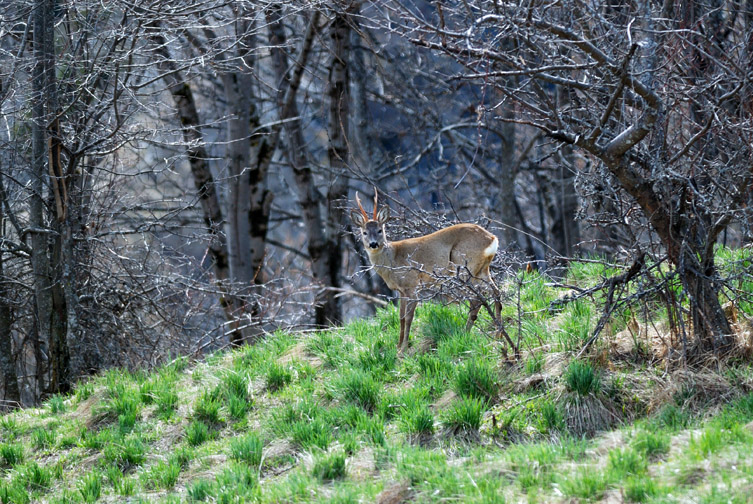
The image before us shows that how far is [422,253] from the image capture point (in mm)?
8453

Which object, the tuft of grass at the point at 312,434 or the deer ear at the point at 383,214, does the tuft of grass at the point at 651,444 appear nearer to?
the tuft of grass at the point at 312,434

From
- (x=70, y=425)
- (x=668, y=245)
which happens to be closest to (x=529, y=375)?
(x=668, y=245)

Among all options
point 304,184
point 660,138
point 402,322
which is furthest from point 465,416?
point 304,184

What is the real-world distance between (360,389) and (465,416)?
1.07 meters

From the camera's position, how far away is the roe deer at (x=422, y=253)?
26.1 ft

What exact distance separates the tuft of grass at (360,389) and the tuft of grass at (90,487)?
6.33ft

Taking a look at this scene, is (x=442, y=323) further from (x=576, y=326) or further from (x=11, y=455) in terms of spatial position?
(x=11, y=455)

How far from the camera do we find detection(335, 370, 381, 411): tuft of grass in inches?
257

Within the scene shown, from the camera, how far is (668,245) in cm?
600

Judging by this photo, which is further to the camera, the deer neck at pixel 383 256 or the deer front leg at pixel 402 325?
the deer neck at pixel 383 256

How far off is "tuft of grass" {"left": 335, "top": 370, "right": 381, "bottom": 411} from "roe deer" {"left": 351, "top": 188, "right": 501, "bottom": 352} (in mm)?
909

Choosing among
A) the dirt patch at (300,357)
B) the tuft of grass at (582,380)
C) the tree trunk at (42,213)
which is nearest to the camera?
the tuft of grass at (582,380)

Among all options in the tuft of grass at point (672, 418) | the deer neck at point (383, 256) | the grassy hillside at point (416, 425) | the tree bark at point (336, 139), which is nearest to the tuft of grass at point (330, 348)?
the grassy hillside at point (416, 425)

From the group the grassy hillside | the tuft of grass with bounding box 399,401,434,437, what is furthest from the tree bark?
the tuft of grass with bounding box 399,401,434,437
